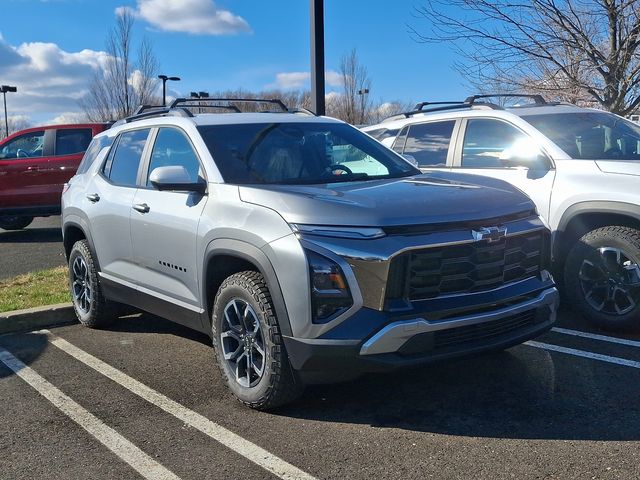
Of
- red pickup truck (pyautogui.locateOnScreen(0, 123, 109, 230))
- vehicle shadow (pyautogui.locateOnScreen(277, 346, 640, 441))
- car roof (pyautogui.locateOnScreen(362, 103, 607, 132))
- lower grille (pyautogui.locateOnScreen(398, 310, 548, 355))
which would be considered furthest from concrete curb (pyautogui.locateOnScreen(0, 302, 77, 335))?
red pickup truck (pyautogui.locateOnScreen(0, 123, 109, 230))

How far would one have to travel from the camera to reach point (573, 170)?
18.7 feet

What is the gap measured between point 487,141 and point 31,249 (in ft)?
26.1

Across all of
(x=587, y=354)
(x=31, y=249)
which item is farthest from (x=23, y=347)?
(x=31, y=249)

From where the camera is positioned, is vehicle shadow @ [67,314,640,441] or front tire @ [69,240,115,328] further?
front tire @ [69,240,115,328]

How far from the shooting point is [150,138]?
537 cm

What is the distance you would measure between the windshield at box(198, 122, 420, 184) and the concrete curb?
269 centimetres

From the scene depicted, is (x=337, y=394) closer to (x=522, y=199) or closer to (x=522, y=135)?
(x=522, y=199)

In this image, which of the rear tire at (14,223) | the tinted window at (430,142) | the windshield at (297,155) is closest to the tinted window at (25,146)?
the rear tire at (14,223)

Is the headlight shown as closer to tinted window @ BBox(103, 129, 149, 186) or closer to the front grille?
the front grille

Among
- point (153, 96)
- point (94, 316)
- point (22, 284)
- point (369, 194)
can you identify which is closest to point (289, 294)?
point (369, 194)

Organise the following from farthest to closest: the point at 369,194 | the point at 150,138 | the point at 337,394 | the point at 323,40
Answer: the point at 323,40 → the point at 150,138 → the point at 337,394 → the point at 369,194

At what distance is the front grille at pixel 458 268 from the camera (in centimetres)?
359

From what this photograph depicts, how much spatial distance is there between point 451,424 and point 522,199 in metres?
1.50

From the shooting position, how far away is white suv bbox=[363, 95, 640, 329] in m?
5.34
